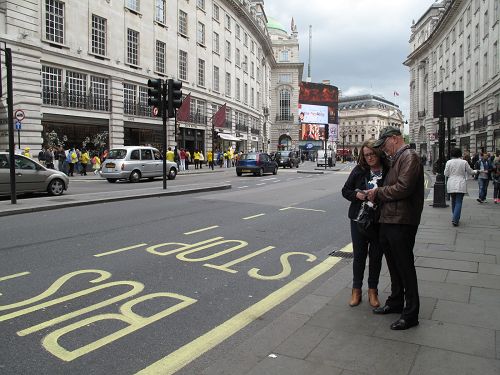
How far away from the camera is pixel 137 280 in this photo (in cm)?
542

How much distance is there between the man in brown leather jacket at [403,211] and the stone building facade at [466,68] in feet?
71.8

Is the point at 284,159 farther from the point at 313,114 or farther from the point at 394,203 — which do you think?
the point at 313,114

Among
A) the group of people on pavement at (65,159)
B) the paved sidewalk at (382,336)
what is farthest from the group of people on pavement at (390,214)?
the group of people on pavement at (65,159)

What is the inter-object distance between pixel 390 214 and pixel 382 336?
1.01 metres

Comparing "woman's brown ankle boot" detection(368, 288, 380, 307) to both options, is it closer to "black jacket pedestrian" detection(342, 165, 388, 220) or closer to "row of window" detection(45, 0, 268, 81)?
"black jacket pedestrian" detection(342, 165, 388, 220)

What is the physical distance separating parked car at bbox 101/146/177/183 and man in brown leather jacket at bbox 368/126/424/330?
1903cm

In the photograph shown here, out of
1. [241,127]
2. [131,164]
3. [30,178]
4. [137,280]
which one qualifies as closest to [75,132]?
[131,164]

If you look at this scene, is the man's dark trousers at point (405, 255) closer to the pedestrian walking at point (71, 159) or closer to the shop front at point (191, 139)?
the pedestrian walking at point (71, 159)

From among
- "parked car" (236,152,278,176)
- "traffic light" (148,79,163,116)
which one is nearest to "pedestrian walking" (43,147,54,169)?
"parked car" (236,152,278,176)

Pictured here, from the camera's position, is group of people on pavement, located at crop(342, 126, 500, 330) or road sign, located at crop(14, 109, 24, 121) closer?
group of people on pavement, located at crop(342, 126, 500, 330)

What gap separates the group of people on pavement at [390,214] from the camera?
3.89m

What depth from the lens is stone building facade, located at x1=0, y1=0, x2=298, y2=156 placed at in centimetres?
2577

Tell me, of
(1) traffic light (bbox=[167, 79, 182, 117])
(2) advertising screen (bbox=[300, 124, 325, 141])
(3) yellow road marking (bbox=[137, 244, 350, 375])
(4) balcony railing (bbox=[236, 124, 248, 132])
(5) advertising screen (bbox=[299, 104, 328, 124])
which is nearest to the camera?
(3) yellow road marking (bbox=[137, 244, 350, 375])

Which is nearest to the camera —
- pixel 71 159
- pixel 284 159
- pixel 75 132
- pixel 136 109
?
pixel 71 159
